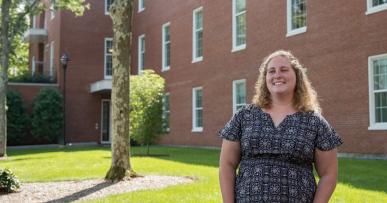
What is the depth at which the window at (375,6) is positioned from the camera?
1504cm

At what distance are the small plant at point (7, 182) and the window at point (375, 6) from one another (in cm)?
1112

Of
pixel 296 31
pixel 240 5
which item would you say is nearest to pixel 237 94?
pixel 240 5

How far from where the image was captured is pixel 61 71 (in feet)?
104

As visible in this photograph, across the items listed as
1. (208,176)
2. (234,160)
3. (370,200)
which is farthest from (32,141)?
(234,160)

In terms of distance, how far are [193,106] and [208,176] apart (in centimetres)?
1447

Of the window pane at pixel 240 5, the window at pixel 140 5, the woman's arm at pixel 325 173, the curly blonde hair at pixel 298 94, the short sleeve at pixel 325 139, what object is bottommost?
the woman's arm at pixel 325 173

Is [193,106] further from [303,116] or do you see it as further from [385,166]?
[303,116]

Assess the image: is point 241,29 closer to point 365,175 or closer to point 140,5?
point 140,5

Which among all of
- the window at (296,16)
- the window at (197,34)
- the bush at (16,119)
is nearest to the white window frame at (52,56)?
the bush at (16,119)

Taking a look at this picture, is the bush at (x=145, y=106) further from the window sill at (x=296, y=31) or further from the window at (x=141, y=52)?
the window at (x=141, y=52)

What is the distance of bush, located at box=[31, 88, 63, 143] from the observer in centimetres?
2952

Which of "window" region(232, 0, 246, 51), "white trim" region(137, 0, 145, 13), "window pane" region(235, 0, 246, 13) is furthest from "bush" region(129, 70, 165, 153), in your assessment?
"white trim" region(137, 0, 145, 13)

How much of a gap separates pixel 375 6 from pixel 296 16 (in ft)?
11.9

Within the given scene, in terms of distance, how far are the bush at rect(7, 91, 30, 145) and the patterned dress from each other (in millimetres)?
27967
